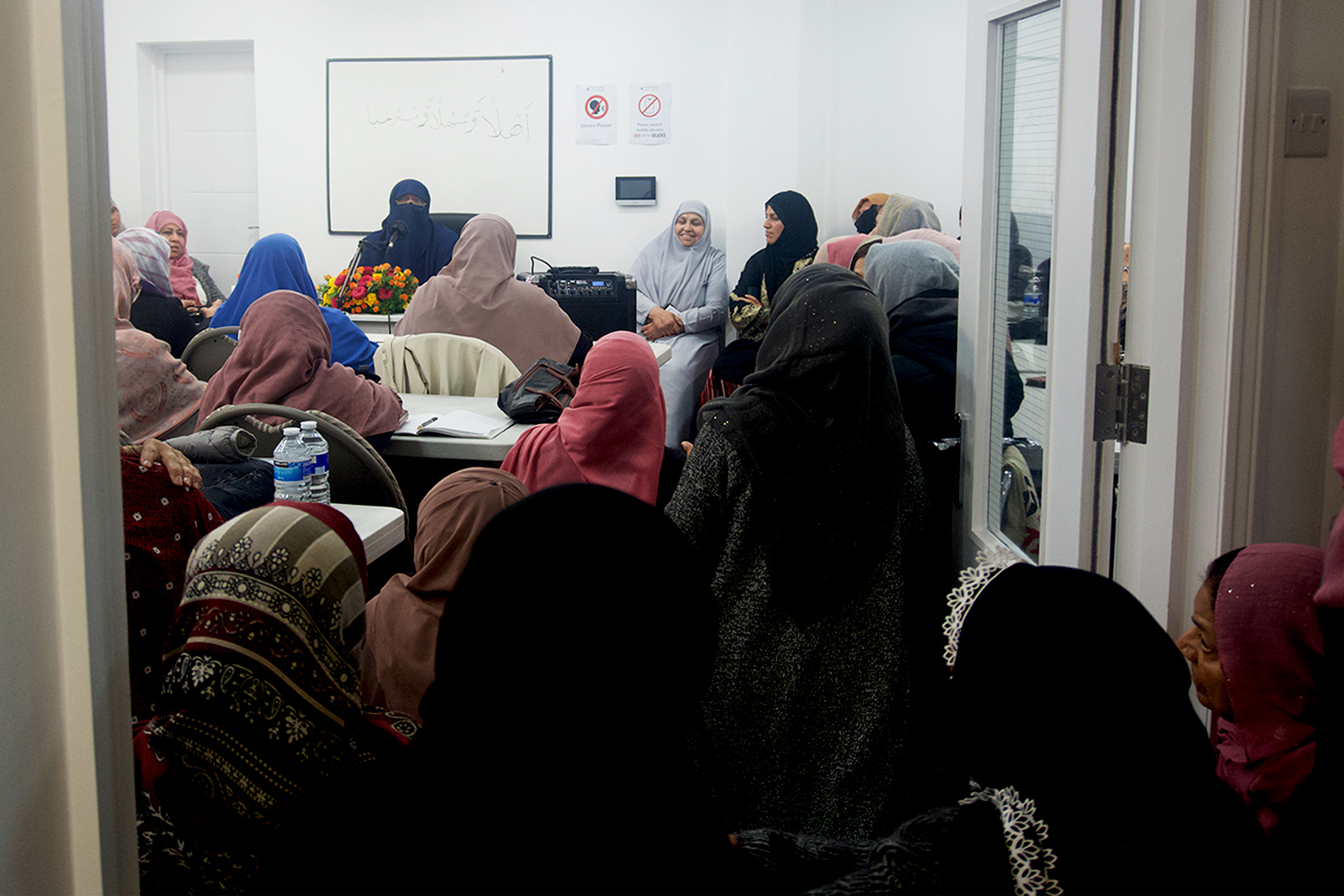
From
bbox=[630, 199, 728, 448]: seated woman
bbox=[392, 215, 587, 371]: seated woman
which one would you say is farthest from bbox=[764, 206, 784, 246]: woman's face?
bbox=[392, 215, 587, 371]: seated woman

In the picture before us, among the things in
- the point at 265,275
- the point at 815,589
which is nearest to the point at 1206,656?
the point at 815,589

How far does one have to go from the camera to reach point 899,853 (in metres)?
0.90

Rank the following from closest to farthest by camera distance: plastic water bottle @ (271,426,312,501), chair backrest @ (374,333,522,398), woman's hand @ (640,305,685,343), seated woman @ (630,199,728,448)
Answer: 1. plastic water bottle @ (271,426,312,501)
2. chair backrest @ (374,333,522,398)
3. seated woman @ (630,199,728,448)
4. woman's hand @ (640,305,685,343)

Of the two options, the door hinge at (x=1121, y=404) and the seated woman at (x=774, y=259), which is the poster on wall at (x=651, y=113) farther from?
the door hinge at (x=1121, y=404)

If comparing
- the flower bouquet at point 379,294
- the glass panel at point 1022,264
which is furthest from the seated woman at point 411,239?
the glass panel at point 1022,264

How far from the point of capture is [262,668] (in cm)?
107

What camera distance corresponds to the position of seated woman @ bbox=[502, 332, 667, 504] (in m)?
2.42

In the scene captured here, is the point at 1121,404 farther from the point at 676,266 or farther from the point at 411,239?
the point at 411,239

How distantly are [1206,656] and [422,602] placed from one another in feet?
3.67

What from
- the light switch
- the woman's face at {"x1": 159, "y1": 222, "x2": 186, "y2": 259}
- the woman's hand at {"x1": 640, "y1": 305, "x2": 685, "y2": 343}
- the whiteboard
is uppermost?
the whiteboard

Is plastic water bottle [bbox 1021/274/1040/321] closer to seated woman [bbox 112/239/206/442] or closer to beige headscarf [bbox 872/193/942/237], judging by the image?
seated woman [bbox 112/239/206/442]

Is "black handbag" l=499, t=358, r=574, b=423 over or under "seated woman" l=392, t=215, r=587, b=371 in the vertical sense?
under

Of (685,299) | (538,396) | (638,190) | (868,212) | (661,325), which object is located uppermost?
(638,190)

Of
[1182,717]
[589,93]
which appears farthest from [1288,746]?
[589,93]
